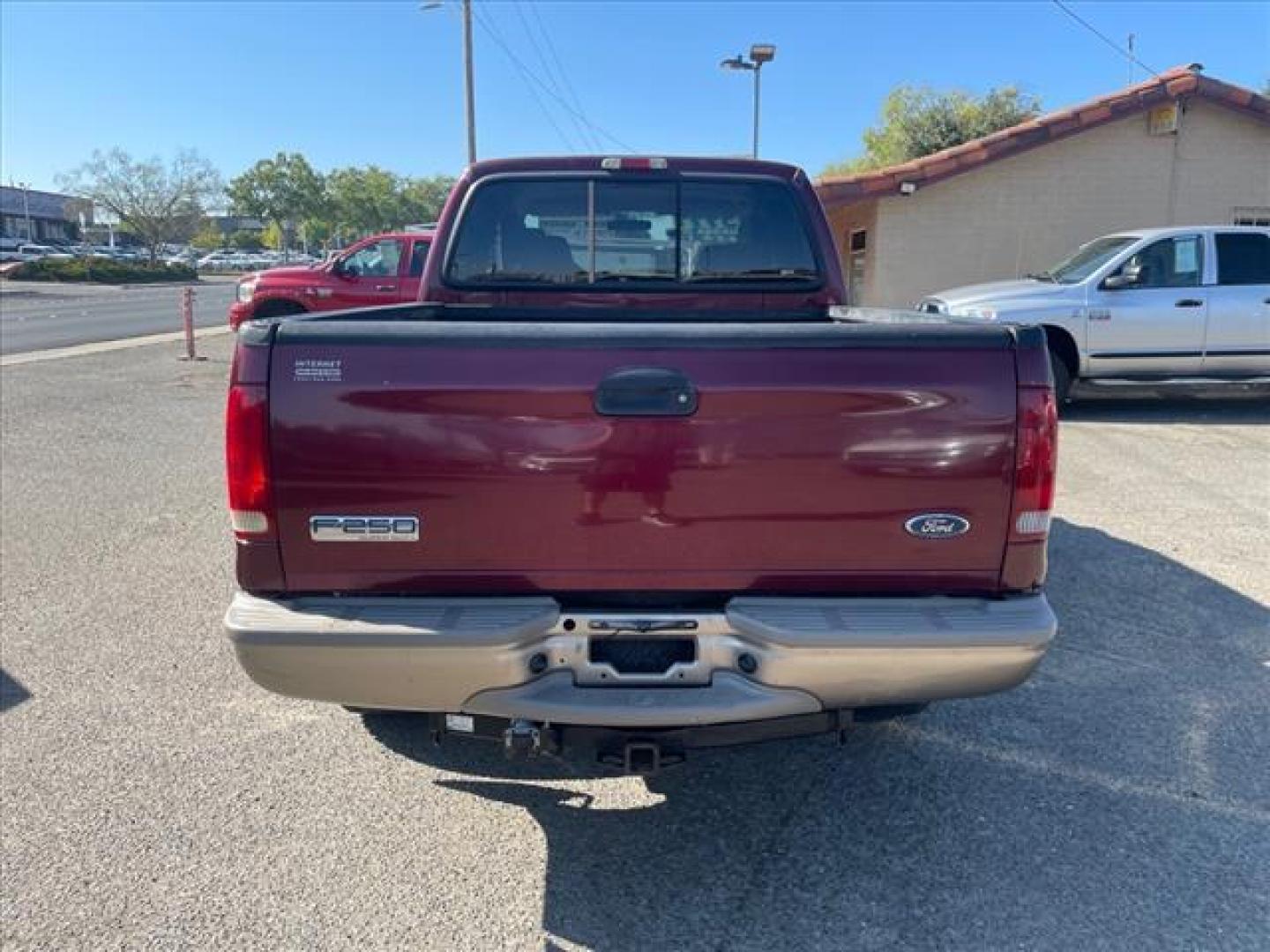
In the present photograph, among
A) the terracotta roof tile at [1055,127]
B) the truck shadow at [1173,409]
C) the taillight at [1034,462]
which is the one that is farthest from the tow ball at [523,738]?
the terracotta roof tile at [1055,127]

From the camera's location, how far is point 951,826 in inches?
122

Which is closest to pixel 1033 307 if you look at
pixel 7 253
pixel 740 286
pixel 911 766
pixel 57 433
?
pixel 740 286

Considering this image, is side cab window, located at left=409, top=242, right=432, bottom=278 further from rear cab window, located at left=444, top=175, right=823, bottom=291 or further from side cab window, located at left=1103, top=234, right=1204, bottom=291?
rear cab window, located at left=444, top=175, right=823, bottom=291

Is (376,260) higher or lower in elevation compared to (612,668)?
higher

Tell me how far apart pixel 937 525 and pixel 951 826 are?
47.6 inches

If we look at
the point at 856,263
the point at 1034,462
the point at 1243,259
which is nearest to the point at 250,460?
the point at 1034,462

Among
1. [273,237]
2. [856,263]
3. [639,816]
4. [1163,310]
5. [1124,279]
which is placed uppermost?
[273,237]

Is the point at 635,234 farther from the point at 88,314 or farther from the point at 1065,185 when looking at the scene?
the point at 88,314

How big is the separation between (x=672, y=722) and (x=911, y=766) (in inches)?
58.3

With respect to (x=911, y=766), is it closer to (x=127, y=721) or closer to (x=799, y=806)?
(x=799, y=806)

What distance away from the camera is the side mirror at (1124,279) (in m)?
9.73

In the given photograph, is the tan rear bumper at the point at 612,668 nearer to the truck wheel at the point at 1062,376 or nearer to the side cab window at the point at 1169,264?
the truck wheel at the point at 1062,376

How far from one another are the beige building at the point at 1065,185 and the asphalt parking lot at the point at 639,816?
992 cm

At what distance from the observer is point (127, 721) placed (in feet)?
12.3
